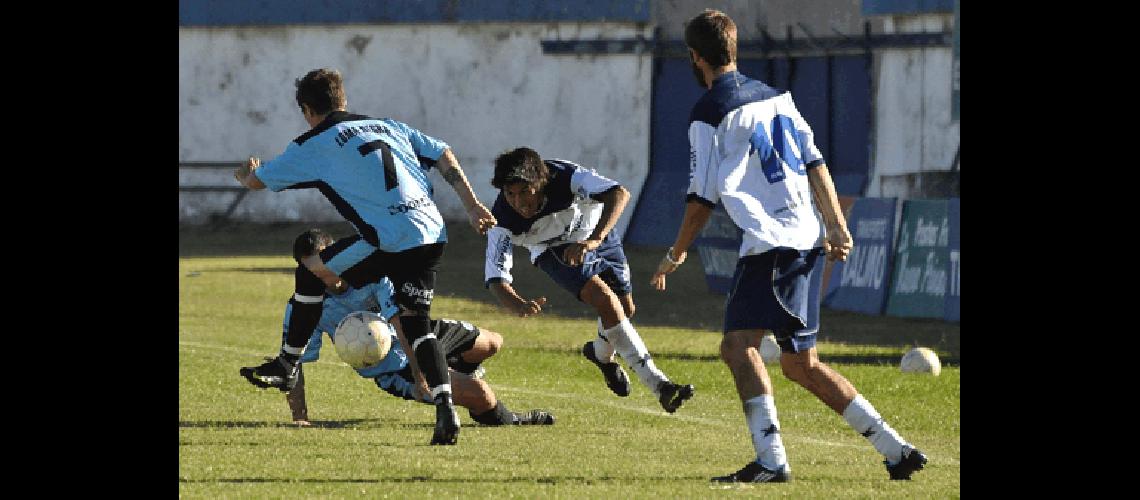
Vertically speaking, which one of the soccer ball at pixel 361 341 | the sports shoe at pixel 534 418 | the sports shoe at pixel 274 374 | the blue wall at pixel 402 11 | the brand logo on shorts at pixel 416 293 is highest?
the blue wall at pixel 402 11

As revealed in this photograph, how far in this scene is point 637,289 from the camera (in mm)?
28359

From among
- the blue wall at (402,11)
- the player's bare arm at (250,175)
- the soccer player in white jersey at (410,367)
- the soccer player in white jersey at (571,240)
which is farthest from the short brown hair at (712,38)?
the blue wall at (402,11)

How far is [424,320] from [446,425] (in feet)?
2.11

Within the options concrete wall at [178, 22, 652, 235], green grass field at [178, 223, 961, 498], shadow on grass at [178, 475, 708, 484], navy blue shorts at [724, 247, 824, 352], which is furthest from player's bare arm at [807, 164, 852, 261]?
concrete wall at [178, 22, 652, 235]

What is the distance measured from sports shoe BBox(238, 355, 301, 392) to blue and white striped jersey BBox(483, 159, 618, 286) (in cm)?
136

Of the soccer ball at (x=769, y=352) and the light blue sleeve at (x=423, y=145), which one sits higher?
the light blue sleeve at (x=423, y=145)

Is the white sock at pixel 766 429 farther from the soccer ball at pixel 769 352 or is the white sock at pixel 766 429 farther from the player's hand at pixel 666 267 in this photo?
the soccer ball at pixel 769 352

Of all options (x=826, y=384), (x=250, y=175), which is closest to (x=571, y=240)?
(x=250, y=175)

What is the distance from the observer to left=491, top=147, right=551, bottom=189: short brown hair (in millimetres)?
11492

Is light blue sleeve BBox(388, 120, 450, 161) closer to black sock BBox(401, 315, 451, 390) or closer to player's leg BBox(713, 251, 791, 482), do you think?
black sock BBox(401, 315, 451, 390)

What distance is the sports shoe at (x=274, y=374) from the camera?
1157 centimetres

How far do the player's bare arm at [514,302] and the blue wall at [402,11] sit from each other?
27.9m

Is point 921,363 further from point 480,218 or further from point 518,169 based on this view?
point 480,218

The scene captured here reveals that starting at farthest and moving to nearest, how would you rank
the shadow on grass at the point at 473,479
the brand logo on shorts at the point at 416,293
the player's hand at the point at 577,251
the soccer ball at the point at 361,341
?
the soccer ball at the point at 361,341, the player's hand at the point at 577,251, the brand logo on shorts at the point at 416,293, the shadow on grass at the point at 473,479
